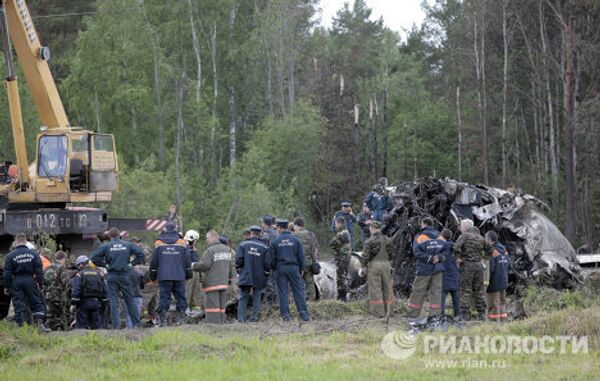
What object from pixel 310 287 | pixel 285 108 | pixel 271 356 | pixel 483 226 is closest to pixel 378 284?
pixel 310 287

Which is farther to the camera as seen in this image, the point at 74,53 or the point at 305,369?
the point at 74,53

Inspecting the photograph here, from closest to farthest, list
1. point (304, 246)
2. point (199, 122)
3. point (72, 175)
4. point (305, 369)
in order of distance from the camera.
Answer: point (305, 369) < point (304, 246) < point (72, 175) < point (199, 122)

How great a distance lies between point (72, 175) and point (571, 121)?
63.8 feet

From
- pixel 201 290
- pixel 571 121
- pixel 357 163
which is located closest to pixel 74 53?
pixel 357 163

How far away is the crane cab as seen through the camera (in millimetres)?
26062

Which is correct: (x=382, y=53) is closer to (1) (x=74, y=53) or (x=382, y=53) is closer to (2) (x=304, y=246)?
(1) (x=74, y=53)

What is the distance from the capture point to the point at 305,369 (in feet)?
44.7

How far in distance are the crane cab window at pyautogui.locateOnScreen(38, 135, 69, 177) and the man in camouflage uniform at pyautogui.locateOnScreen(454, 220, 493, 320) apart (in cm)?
1078

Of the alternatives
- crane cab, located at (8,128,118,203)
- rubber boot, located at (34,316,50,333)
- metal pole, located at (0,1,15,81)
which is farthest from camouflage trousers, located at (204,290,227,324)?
metal pole, located at (0,1,15,81)

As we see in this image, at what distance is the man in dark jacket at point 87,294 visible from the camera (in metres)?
18.8

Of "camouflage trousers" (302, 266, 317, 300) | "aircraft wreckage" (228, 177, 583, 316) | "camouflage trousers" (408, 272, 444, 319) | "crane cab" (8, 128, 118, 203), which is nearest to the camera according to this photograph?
"camouflage trousers" (408, 272, 444, 319)

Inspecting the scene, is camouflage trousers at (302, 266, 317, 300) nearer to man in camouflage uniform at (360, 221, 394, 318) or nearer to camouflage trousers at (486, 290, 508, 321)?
man in camouflage uniform at (360, 221, 394, 318)

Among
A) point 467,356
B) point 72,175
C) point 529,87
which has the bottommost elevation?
point 467,356

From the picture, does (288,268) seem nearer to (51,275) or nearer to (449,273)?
(449,273)
